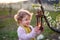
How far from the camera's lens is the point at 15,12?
1.83 metres

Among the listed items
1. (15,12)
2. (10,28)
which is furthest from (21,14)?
(10,28)

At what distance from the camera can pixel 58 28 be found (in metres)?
1.86

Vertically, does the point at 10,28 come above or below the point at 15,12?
below

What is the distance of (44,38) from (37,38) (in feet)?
0.22

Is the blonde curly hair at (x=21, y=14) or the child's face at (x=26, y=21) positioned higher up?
the blonde curly hair at (x=21, y=14)

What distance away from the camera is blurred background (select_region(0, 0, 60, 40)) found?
1821 millimetres

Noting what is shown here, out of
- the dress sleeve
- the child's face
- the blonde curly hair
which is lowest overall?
the dress sleeve

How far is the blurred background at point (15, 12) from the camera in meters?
1.82

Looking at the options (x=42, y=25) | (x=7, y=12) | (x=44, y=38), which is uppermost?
(x=7, y=12)

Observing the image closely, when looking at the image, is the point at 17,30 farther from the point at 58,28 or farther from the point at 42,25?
the point at 58,28

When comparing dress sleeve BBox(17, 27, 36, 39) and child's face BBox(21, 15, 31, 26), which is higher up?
child's face BBox(21, 15, 31, 26)

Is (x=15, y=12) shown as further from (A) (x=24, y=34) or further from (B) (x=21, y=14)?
(A) (x=24, y=34)

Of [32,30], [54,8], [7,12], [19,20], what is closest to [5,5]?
[7,12]

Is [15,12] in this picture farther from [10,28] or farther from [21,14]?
[10,28]
